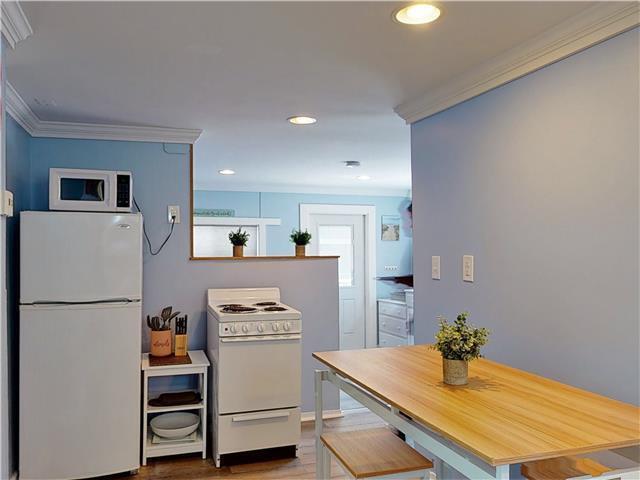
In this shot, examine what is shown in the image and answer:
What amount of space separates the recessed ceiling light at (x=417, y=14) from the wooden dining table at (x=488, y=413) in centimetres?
131

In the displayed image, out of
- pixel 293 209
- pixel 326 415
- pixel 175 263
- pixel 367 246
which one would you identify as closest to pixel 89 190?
pixel 175 263

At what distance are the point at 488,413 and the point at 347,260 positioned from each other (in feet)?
17.9

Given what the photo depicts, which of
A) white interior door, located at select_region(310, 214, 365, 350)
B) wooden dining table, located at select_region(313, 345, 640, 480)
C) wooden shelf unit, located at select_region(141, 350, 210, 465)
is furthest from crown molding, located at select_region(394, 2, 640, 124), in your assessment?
white interior door, located at select_region(310, 214, 365, 350)

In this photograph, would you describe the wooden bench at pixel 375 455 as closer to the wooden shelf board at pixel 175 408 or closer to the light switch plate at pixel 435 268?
the light switch plate at pixel 435 268

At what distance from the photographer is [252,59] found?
2371 millimetres

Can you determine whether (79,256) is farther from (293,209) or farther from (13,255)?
(293,209)

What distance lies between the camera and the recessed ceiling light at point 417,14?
1.87m

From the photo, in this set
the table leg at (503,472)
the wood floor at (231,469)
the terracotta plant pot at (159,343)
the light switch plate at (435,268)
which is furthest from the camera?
the terracotta plant pot at (159,343)

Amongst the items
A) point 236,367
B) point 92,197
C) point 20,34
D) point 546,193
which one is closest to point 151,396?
point 236,367

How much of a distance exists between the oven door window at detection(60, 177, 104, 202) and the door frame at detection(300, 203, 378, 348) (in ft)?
11.8

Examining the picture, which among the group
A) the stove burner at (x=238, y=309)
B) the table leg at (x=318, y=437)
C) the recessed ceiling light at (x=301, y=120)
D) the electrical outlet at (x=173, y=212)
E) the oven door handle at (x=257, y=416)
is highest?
the recessed ceiling light at (x=301, y=120)

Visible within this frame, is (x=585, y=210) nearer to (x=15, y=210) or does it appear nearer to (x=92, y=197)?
(x=92, y=197)

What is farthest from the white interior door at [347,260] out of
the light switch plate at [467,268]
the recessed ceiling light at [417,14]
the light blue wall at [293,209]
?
the recessed ceiling light at [417,14]

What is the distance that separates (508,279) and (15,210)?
2797 millimetres
